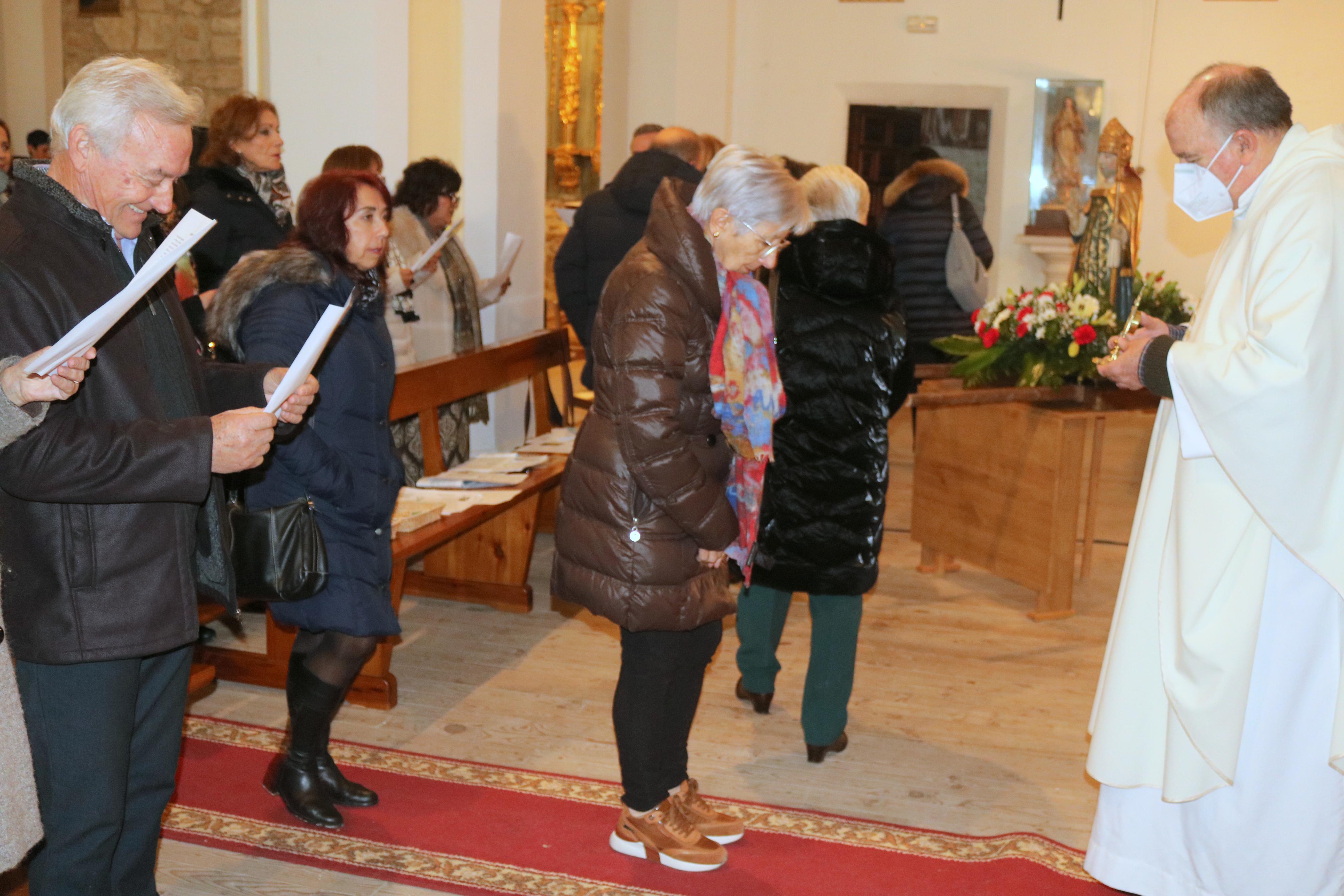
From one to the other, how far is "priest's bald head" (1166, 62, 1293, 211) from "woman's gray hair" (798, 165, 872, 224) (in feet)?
3.02

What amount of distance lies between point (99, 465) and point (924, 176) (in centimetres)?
562

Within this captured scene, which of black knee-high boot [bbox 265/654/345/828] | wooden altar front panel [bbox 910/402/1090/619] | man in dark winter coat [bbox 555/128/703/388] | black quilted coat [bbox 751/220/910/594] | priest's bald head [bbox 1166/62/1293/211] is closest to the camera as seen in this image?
priest's bald head [bbox 1166/62/1293/211]

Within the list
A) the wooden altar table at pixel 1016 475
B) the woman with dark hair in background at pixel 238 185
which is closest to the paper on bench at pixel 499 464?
the woman with dark hair in background at pixel 238 185

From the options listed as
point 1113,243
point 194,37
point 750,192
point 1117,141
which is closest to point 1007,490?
point 1113,243

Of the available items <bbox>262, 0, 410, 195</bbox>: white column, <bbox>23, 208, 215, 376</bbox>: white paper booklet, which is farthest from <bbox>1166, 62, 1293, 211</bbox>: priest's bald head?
<bbox>262, 0, 410, 195</bbox>: white column

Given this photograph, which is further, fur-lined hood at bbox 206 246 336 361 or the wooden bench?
the wooden bench

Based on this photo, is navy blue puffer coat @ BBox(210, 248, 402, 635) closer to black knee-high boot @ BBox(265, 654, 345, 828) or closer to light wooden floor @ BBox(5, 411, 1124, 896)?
black knee-high boot @ BBox(265, 654, 345, 828)

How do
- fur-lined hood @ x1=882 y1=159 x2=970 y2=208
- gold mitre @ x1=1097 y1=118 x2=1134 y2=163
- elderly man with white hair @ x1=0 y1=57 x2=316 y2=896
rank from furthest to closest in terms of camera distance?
gold mitre @ x1=1097 y1=118 x2=1134 y2=163 → fur-lined hood @ x1=882 y1=159 x2=970 y2=208 → elderly man with white hair @ x1=0 y1=57 x2=316 y2=896

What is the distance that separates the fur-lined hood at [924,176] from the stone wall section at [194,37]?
4742 mm

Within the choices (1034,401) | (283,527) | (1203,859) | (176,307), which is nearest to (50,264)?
(176,307)

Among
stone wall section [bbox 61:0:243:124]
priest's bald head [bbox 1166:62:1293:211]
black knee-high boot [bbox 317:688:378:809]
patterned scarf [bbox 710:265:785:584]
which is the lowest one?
black knee-high boot [bbox 317:688:378:809]

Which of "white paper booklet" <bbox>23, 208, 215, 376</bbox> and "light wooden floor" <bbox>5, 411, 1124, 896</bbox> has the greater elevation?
"white paper booklet" <bbox>23, 208, 215, 376</bbox>

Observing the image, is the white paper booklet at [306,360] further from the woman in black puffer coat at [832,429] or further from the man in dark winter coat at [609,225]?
the man in dark winter coat at [609,225]

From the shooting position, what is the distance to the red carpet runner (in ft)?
9.62
